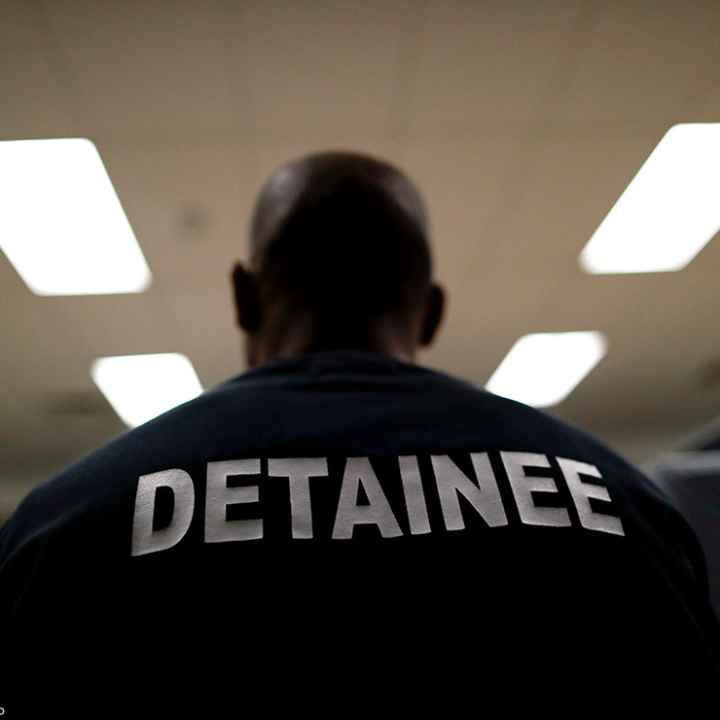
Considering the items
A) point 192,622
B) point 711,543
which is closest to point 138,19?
point 192,622

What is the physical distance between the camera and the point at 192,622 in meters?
0.45

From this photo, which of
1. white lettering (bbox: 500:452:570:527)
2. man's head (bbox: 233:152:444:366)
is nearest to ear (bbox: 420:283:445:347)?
man's head (bbox: 233:152:444:366)

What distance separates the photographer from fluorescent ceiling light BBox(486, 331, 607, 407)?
4.28 m

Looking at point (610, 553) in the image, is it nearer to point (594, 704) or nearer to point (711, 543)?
point (594, 704)

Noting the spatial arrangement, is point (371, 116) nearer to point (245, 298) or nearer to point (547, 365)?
point (245, 298)

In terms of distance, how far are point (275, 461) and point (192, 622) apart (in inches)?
6.1

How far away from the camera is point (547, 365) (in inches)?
185

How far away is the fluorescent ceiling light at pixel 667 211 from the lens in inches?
100

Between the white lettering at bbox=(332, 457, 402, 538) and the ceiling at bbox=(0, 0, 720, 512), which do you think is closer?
the white lettering at bbox=(332, 457, 402, 538)

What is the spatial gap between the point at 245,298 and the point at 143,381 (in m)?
3.86

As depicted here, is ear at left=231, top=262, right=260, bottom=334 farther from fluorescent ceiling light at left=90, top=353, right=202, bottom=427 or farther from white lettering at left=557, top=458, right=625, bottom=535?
fluorescent ceiling light at left=90, top=353, right=202, bottom=427

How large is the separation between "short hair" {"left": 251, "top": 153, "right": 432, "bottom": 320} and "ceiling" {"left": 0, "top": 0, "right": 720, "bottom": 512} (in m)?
1.33

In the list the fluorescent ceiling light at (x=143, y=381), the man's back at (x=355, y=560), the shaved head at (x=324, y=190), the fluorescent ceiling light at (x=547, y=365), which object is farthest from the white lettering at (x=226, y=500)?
the fluorescent ceiling light at (x=547, y=365)

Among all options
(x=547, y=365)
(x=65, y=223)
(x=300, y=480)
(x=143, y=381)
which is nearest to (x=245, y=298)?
(x=300, y=480)
